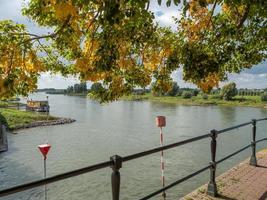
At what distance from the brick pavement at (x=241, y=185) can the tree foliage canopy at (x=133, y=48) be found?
263cm

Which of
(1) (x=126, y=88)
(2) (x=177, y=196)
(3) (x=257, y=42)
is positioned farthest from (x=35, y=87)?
(2) (x=177, y=196)

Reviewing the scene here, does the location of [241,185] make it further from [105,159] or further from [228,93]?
[228,93]

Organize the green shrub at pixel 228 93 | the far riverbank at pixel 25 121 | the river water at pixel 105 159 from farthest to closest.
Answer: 1. the green shrub at pixel 228 93
2. the far riverbank at pixel 25 121
3. the river water at pixel 105 159

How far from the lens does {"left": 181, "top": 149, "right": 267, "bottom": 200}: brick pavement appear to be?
24.3 ft

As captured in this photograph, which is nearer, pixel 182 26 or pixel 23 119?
pixel 182 26

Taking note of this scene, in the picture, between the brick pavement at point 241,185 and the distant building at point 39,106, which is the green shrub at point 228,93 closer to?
the distant building at point 39,106

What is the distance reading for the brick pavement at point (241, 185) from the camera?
7.39 meters

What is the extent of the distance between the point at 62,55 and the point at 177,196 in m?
13.6

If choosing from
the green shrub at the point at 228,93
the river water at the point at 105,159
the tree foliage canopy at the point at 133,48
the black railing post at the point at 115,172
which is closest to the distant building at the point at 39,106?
the river water at the point at 105,159

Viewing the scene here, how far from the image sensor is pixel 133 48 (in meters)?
9.27

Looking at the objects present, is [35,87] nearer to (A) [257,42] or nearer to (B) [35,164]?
(A) [257,42]

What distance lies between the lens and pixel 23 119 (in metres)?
67.6

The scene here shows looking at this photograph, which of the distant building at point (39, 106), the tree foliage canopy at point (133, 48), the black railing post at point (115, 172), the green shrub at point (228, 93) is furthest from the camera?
the green shrub at point (228, 93)

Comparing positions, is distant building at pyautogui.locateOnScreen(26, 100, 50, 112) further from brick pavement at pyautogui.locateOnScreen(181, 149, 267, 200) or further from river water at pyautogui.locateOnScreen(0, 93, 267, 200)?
brick pavement at pyautogui.locateOnScreen(181, 149, 267, 200)
